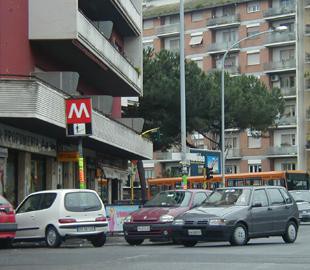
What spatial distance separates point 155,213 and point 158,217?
224 millimetres

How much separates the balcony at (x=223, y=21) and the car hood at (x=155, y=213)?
6335cm

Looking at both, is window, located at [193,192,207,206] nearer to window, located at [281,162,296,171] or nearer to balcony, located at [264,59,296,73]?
window, located at [281,162,296,171]

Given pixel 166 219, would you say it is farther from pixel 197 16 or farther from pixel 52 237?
pixel 197 16

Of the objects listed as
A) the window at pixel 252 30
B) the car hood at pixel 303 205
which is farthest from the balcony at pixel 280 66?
the car hood at pixel 303 205

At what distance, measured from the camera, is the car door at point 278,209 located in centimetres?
1920

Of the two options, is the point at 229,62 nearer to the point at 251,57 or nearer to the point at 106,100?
the point at 251,57

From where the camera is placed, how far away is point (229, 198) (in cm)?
1912

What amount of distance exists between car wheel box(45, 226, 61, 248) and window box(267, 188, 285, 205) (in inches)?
225

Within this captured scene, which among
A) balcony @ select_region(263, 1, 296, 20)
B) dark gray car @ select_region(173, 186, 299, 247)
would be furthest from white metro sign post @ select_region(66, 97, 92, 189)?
balcony @ select_region(263, 1, 296, 20)

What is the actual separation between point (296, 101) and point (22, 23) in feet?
189

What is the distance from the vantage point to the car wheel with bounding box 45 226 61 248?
61.2ft

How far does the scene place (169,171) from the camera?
8194cm

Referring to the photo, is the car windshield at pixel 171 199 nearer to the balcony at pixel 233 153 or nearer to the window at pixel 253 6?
the balcony at pixel 233 153

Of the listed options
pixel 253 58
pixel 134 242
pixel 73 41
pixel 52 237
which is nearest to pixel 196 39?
pixel 253 58
